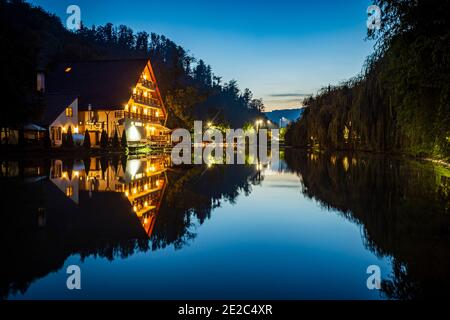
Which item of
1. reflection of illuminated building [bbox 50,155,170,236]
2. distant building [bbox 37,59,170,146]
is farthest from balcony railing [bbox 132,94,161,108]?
reflection of illuminated building [bbox 50,155,170,236]

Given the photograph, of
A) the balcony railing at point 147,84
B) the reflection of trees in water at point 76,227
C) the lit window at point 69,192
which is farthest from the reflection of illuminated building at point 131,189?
the balcony railing at point 147,84

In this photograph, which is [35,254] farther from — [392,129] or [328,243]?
[392,129]

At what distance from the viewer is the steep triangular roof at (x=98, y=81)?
144 feet

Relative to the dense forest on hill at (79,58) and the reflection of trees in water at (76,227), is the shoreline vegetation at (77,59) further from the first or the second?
the reflection of trees in water at (76,227)

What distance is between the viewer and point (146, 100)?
50781 millimetres

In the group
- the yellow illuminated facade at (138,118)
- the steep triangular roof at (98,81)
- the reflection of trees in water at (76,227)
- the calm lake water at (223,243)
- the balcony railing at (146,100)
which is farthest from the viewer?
the balcony railing at (146,100)

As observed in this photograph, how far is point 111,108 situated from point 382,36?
36.2 meters

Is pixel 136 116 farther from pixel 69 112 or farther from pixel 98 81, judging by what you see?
pixel 69 112

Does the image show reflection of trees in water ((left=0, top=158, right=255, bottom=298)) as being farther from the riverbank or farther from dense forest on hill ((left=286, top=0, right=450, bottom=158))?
the riverbank

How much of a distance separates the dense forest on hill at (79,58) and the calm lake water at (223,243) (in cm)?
1573

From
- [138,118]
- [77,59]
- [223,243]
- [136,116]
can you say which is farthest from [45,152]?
[77,59]

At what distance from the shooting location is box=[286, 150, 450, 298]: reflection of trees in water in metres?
3.94

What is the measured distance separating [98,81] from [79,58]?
57.2ft

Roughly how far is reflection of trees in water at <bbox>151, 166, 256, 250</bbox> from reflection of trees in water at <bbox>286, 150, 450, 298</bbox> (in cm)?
210
